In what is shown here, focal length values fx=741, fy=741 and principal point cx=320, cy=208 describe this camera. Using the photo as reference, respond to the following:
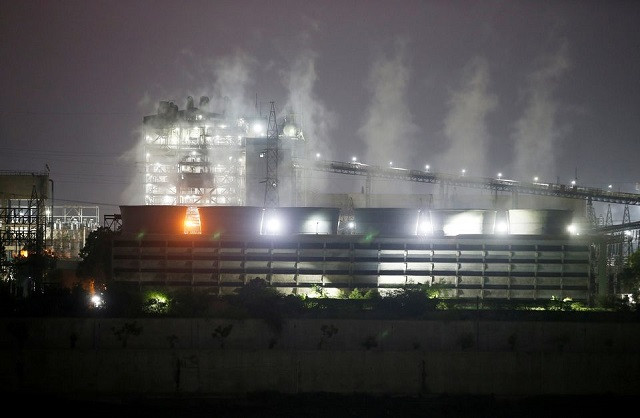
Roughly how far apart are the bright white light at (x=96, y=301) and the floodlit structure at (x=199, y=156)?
113 ft

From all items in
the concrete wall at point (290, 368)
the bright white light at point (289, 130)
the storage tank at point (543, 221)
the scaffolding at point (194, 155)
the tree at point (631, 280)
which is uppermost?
the bright white light at point (289, 130)

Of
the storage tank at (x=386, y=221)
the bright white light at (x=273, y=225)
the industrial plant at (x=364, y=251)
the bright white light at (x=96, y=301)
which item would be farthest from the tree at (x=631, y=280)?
the bright white light at (x=96, y=301)

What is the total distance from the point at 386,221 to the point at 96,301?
17.5m

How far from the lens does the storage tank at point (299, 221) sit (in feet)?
148

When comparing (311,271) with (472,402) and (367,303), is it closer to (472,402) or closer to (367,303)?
(367,303)

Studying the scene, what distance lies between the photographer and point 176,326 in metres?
33.9

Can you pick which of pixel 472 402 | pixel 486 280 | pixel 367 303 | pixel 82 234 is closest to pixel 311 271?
pixel 367 303

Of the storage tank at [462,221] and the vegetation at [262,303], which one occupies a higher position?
the storage tank at [462,221]

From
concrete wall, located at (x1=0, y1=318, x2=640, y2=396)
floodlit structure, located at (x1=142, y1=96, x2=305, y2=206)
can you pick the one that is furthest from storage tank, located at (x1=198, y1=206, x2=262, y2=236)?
floodlit structure, located at (x1=142, y1=96, x2=305, y2=206)

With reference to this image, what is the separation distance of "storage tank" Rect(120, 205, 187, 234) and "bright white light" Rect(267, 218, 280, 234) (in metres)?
5.16

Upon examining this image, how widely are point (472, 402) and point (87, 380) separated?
1627 centimetres

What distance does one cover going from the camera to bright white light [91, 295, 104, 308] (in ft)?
125

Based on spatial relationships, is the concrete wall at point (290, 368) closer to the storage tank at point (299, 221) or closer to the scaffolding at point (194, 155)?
the storage tank at point (299, 221)

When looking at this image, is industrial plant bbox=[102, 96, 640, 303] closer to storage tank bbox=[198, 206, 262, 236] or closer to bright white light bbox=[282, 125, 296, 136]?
storage tank bbox=[198, 206, 262, 236]
